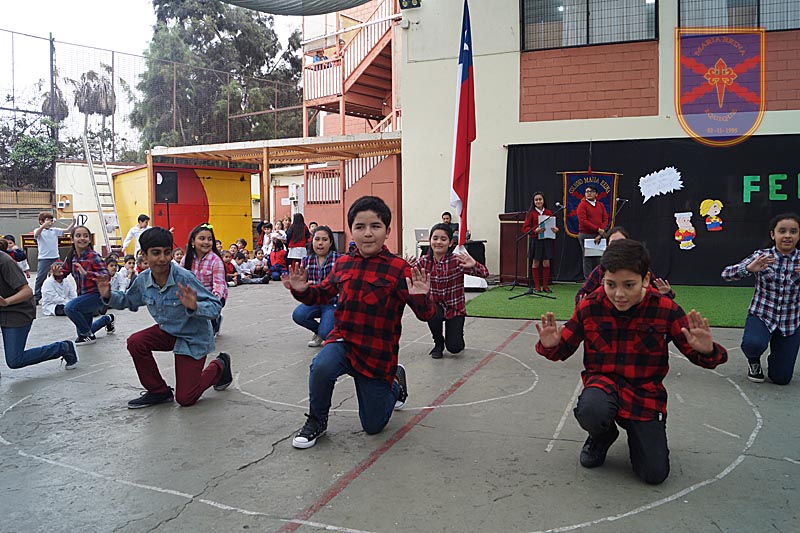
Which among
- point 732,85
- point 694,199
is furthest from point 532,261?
point 732,85

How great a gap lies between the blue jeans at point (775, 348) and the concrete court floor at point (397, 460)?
15 cm

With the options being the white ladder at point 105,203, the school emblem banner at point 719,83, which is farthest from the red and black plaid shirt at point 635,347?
the white ladder at point 105,203

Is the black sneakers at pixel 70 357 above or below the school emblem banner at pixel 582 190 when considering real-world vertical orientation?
below

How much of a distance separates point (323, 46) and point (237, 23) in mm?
13654

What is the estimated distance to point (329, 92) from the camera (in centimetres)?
2017

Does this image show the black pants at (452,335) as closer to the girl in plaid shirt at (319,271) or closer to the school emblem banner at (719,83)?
the girl in plaid shirt at (319,271)

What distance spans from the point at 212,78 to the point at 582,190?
2125cm

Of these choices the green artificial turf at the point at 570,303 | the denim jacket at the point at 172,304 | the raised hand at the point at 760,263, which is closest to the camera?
→ the denim jacket at the point at 172,304

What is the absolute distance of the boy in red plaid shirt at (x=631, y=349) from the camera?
10.8ft

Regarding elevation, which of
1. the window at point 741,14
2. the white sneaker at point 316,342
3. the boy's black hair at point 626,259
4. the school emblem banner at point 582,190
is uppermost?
the window at point 741,14

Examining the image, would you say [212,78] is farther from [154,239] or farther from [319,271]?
[154,239]

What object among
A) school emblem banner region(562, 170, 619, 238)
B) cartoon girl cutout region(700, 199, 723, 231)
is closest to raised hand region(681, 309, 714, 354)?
school emblem banner region(562, 170, 619, 238)

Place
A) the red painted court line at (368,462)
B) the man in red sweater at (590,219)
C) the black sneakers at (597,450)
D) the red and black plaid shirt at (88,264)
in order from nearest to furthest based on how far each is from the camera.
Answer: the red painted court line at (368,462)
the black sneakers at (597,450)
the red and black plaid shirt at (88,264)
the man in red sweater at (590,219)

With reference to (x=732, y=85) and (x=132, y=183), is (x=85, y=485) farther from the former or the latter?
(x=132, y=183)
